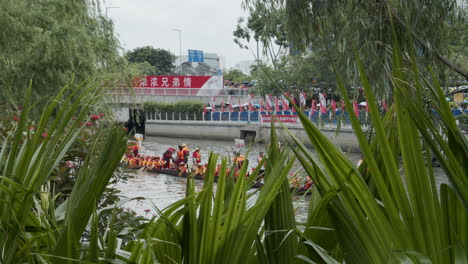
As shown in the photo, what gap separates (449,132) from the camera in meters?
1.01

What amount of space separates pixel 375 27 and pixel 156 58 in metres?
75.7

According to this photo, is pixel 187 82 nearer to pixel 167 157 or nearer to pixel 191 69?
pixel 167 157

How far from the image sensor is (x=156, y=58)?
265 feet

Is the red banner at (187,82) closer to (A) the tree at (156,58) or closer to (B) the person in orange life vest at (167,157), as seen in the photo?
(A) the tree at (156,58)

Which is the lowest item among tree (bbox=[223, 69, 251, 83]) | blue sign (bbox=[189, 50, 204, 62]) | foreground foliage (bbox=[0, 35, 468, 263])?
foreground foliage (bbox=[0, 35, 468, 263])

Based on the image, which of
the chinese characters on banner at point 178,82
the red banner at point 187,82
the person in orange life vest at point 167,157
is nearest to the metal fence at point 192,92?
the red banner at point 187,82

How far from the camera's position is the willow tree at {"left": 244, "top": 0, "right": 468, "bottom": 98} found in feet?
19.6

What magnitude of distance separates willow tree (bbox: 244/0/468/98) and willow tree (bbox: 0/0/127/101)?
3.99 m

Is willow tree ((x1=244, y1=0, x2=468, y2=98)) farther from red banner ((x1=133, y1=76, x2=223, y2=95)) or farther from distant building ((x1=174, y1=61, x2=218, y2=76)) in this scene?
distant building ((x1=174, y1=61, x2=218, y2=76))

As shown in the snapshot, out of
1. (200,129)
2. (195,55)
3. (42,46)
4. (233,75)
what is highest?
(195,55)

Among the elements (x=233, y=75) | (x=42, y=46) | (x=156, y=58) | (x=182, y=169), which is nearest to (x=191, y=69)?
(x=156, y=58)

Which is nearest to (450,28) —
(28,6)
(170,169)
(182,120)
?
(28,6)

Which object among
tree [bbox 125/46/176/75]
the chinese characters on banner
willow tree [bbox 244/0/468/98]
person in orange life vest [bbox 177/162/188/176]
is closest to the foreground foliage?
willow tree [bbox 244/0/468/98]

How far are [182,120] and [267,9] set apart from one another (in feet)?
113
